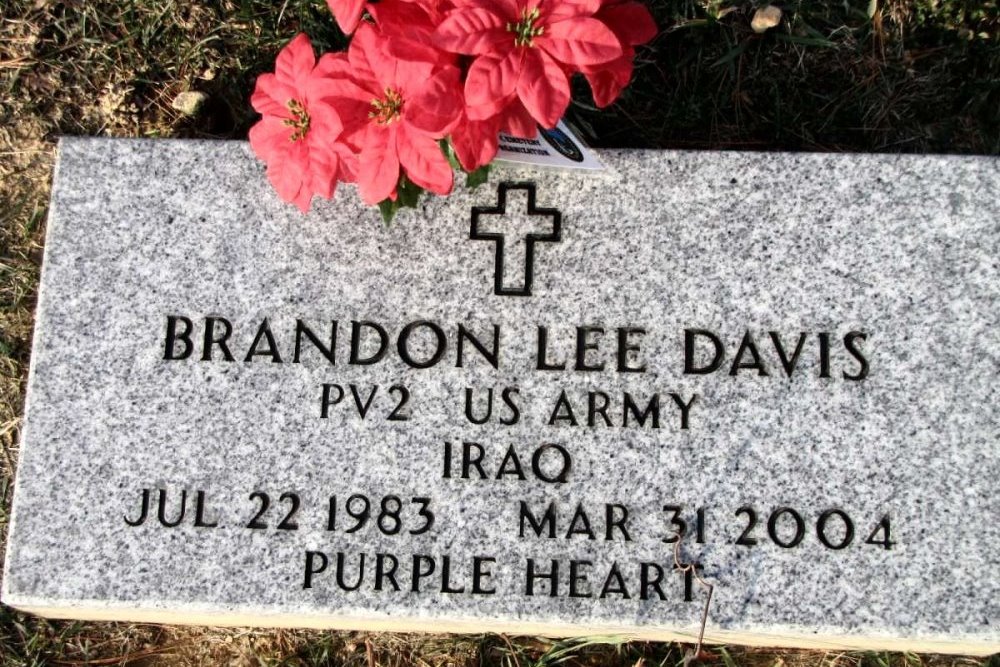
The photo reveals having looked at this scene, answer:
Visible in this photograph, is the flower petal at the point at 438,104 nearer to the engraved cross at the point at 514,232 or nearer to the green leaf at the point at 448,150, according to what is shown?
the green leaf at the point at 448,150

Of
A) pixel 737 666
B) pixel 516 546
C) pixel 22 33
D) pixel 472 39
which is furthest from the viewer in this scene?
pixel 22 33

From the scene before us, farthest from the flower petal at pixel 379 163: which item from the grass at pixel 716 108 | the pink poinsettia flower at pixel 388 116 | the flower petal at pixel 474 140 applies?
the grass at pixel 716 108

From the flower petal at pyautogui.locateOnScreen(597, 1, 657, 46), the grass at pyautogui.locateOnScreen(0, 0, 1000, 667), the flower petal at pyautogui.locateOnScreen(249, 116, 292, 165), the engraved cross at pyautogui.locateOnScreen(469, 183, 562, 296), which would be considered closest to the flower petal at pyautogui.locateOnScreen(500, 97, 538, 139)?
the flower petal at pyautogui.locateOnScreen(597, 1, 657, 46)

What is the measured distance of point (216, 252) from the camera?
192 cm

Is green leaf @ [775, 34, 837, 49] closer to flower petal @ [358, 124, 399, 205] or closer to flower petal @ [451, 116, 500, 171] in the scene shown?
flower petal @ [451, 116, 500, 171]

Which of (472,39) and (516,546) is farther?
(516,546)

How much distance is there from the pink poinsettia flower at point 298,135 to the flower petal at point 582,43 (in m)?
0.44

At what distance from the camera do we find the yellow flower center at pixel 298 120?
5.46 feet

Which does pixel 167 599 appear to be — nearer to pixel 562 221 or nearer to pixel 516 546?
pixel 516 546

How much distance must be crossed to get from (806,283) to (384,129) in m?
0.98

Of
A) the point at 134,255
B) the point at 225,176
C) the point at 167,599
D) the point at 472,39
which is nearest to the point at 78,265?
the point at 134,255

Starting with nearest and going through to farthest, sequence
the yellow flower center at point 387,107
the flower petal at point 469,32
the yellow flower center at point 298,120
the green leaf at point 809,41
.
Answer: the flower petal at point 469,32 < the yellow flower center at point 387,107 < the yellow flower center at point 298,120 < the green leaf at point 809,41

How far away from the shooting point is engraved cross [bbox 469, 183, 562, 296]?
1877 mm

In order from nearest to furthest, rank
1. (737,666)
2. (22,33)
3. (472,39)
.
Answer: (472,39) < (737,666) < (22,33)
